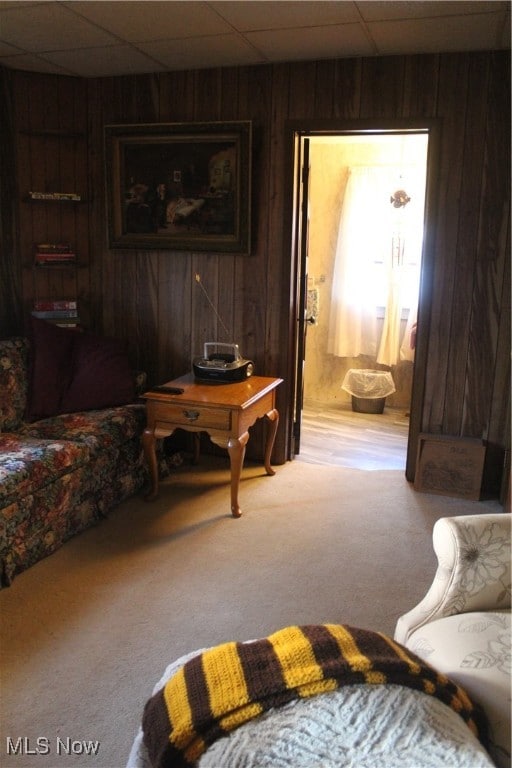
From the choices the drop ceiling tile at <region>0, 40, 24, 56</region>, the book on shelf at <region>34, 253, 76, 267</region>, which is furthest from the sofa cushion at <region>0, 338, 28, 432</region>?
the drop ceiling tile at <region>0, 40, 24, 56</region>

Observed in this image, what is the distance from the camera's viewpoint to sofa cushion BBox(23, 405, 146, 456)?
3184 millimetres

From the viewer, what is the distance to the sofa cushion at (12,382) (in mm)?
3336

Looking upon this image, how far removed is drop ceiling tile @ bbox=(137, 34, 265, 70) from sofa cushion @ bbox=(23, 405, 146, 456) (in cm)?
190

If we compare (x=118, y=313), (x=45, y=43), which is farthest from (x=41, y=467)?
(x=45, y=43)

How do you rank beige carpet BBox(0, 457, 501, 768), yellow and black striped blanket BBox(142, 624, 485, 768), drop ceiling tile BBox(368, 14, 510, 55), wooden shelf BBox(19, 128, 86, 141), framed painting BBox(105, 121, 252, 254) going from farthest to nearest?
wooden shelf BBox(19, 128, 86, 141), framed painting BBox(105, 121, 252, 254), drop ceiling tile BBox(368, 14, 510, 55), beige carpet BBox(0, 457, 501, 768), yellow and black striped blanket BBox(142, 624, 485, 768)

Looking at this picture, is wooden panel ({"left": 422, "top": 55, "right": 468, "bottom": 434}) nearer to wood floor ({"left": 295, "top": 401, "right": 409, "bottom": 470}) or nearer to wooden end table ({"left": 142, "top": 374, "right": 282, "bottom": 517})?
wood floor ({"left": 295, "top": 401, "right": 409, "bottom": 470})

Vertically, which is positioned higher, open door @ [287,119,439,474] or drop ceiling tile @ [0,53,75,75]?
drop ceiling tile @ [0,53,75,75]

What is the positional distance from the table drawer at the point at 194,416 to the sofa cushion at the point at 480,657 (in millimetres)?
1676

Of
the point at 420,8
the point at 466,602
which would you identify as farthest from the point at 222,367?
the point at 466,602

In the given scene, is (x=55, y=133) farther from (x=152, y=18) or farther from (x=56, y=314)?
(x=152, y=18)

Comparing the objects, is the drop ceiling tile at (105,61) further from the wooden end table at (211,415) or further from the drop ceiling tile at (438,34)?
the wooden end table at (211,415)

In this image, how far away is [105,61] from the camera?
361 centimetres

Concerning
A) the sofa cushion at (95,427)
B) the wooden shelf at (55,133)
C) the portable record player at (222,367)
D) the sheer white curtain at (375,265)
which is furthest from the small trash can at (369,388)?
the wooden shelf at (55,133)
